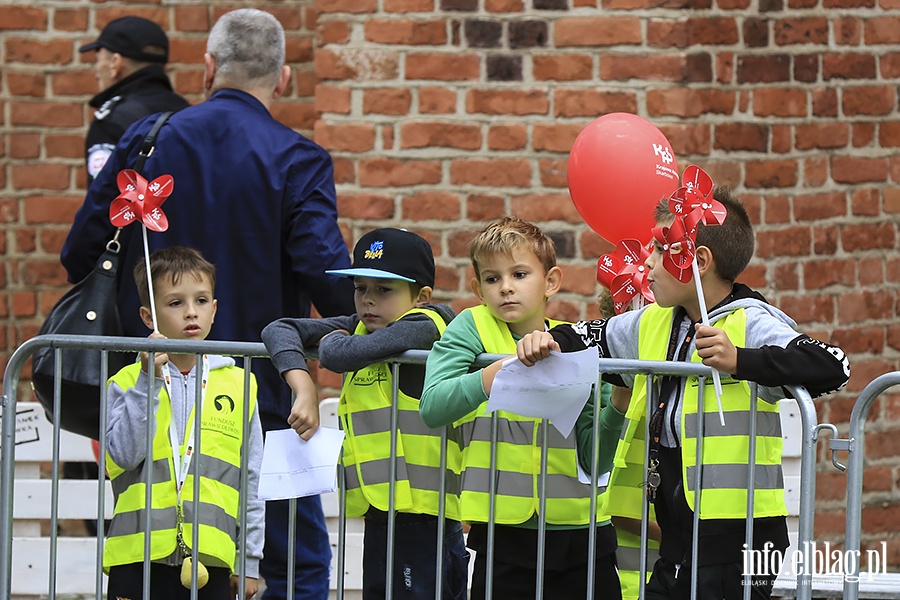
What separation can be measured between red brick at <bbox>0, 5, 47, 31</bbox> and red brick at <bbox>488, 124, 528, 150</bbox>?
7.02 feet

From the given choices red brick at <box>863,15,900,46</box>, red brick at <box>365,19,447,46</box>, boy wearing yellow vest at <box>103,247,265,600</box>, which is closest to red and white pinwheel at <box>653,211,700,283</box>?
boy wearing yellow vest at <box>103,247,265,600</box>

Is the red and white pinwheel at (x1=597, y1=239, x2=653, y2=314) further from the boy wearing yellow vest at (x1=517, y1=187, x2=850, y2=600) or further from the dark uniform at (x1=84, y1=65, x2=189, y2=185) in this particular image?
the dark uniform at (x1=84, y1=65, x2=189, y2=185)

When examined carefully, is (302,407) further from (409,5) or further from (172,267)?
(409,5)

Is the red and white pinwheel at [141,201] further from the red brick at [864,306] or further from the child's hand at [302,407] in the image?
the red brick at [864,306]

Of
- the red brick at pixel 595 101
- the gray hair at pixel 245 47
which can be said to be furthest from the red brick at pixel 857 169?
the gray hair at pixel 245 47

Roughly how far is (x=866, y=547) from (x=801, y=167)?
156cm

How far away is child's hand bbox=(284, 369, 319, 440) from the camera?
146 inches

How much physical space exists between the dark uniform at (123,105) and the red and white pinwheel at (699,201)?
284cm

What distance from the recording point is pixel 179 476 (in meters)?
3.86

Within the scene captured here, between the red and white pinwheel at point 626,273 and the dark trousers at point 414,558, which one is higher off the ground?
the red and white pinwheel at point 626,273

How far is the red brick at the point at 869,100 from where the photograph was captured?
5.89m

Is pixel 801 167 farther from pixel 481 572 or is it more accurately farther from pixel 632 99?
pixel 481 572

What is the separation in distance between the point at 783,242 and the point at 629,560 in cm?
203

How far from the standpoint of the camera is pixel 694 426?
357 centimetres
